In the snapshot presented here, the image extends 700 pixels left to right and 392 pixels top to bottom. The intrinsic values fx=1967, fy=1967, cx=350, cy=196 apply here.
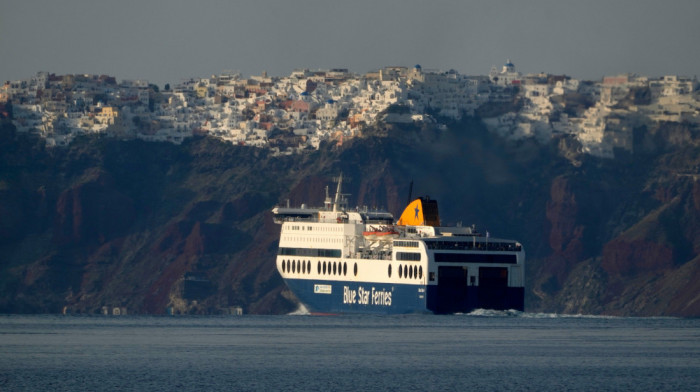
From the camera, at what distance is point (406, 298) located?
489ft

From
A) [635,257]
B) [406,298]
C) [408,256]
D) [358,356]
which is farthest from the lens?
[635,257]

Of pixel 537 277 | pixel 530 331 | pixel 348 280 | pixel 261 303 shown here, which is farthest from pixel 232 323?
pixel 537 277

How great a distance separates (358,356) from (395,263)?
39.8 metres

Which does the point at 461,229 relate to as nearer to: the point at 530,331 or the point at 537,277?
the point at 530,331

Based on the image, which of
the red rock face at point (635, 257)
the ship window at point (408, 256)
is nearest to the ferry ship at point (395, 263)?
the ship window at point (408, 256)

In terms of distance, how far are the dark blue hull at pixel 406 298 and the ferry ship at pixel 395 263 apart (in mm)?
75

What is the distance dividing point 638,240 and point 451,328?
64712mm

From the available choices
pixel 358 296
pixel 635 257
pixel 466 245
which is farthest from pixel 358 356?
pixel 635 257

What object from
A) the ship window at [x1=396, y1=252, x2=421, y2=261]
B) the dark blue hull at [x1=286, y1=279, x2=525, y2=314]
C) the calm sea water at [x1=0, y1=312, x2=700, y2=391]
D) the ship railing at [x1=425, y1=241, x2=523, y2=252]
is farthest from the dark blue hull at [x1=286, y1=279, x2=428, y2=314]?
the calm sea water at [x1=0, y1=312, x2=700, y2=391]

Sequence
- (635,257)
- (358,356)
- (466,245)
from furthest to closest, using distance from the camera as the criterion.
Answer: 1. (635,257)
2. (466,245)
3. (358,356)

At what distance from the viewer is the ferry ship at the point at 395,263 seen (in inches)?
5787

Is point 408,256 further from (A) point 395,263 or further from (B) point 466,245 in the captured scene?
(B) point 466,245

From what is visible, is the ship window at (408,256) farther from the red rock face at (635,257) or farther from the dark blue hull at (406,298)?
the red rock face at (635,257)

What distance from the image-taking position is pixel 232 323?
14712cm
